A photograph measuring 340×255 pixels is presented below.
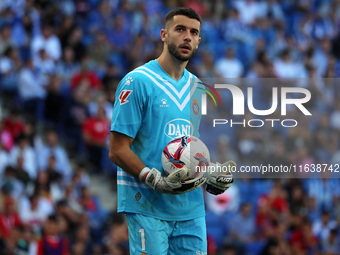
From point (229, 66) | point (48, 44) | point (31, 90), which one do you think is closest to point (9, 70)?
point (31, 90)

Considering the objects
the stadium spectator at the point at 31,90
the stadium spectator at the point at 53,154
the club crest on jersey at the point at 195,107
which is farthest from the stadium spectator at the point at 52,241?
the club crest on jersey at the point at 195,107

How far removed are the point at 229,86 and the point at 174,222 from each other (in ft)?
4.57

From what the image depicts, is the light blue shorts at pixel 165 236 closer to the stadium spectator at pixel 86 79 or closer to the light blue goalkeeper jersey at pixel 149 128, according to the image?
the light blue goalkeeper jersey at pixel 149 128

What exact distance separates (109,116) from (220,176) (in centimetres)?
799

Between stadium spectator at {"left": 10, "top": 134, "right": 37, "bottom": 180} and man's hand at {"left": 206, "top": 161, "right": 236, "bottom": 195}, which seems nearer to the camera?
man's hand at {"left": 206, "top": 161, "right": 236, "bottom": 195}

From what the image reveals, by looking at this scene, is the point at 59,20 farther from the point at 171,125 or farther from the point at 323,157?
the point at 171,125

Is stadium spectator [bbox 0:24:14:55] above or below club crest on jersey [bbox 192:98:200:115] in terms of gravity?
above

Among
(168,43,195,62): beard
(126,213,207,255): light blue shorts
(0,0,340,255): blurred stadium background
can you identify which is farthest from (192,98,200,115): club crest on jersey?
(0,0,340,255): blurred stadium background

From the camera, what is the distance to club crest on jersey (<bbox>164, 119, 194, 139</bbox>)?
542 centimetres

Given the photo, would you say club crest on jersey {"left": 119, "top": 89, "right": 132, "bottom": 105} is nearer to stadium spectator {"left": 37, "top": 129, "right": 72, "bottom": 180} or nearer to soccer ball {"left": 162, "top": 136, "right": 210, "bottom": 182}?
soccer ball {"left": 162, "top": 136, "right": 210, "bottom": 182}

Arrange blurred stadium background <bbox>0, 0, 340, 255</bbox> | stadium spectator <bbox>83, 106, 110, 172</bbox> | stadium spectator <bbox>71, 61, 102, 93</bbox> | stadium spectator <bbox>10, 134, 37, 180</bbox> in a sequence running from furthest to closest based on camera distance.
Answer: stadium spectator <bbox>71, 61, 102, 93</bbox> → stadium spectator <bbox>83, 106, 110, 172</bbox> → stadium spectator <bbox>10, 134, 37, 180</bbox> → blurred stadium background <bbox>0, 0, 340, 255</bbox>

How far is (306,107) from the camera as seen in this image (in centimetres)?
646

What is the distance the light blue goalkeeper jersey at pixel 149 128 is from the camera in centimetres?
530

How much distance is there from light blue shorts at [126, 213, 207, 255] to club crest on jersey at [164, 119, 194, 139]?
0.68 m
